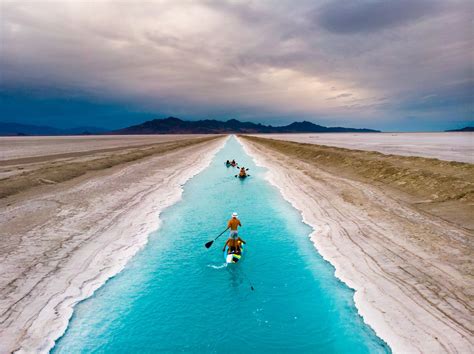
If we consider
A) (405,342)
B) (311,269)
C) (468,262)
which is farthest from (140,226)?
(468,262)

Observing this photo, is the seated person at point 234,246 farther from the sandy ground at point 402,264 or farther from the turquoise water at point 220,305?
the sandy ground at point 402,264

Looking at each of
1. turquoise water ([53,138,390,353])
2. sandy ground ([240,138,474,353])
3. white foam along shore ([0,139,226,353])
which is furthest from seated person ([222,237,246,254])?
white foam along shore ([0,139,226,353])

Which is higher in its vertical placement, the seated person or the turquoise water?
the seated person

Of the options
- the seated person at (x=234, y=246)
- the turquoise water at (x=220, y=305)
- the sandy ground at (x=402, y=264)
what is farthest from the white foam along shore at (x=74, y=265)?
the sandy ground at (x=402, y=264)

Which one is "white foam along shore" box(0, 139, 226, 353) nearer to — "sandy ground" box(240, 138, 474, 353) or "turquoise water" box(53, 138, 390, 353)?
"turquoise water" box(53, 138, 390, 353)

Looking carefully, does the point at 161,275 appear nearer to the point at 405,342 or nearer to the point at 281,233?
the point at 281,233
